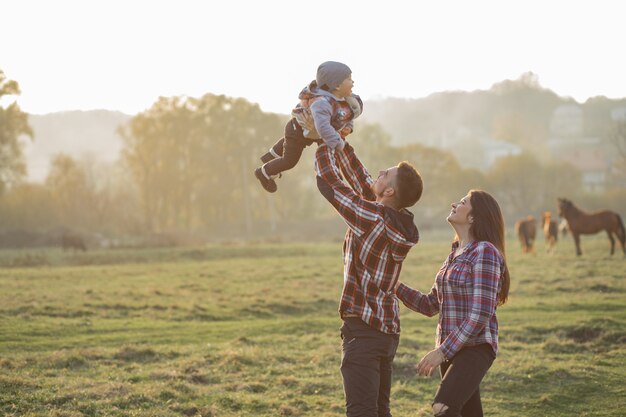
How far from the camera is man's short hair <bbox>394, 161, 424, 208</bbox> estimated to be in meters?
5.10

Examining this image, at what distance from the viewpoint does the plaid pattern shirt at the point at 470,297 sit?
522 centimetres

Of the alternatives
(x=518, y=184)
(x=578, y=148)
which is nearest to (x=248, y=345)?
(x=518, y=184)

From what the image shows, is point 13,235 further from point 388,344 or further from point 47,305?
point 388,344

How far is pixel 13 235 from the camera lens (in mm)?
50969

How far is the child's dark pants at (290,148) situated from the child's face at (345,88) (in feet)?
1.19

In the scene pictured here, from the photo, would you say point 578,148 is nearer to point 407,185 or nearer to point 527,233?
point 527,233

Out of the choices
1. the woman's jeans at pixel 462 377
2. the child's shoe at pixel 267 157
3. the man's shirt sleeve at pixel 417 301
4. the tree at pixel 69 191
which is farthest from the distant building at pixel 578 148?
the woman's jeans at pixel 462 377

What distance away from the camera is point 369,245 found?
5.04 m

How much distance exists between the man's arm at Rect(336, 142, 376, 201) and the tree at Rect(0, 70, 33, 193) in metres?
51.6

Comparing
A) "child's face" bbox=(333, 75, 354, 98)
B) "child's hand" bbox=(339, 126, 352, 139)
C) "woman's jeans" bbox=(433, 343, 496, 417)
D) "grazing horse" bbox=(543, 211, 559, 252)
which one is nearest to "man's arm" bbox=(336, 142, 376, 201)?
"child's hand" bbox=(339, 126, 352, 139)

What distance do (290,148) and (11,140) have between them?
52522 millimetres

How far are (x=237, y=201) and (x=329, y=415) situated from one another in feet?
209

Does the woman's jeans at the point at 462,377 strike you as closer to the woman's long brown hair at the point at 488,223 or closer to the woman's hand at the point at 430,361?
the woman's hand at the point at 430,361

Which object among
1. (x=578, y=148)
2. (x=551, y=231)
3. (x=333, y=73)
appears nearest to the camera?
(x=333, y=73)
